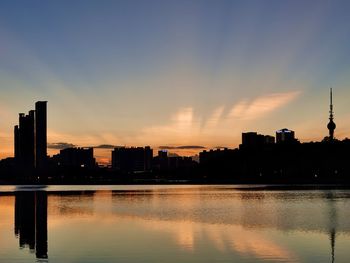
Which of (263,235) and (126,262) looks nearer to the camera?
(126,262)

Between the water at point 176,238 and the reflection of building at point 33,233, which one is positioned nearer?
the water at point 176,238

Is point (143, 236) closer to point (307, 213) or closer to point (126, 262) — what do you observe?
point (126, 262)

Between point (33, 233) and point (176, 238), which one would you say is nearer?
point (176, 238)

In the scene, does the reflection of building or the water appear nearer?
the water

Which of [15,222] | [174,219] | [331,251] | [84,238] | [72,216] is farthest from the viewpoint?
[72,216]

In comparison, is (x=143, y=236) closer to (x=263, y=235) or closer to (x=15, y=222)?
(x=263, y=235)

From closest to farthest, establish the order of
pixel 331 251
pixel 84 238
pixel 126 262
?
pixel 126 262, pixel 331 251, pixel 84 238

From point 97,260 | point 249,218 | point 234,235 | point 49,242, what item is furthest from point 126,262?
point 249,218

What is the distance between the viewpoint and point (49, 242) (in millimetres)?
42562

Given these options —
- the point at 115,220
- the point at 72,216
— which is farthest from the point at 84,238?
the point at 72,216

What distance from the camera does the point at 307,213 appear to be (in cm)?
7088

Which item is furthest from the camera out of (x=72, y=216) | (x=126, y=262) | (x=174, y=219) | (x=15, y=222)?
(x=72, y=216)

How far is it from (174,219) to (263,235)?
19.6m

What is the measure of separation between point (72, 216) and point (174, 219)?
13423mm
